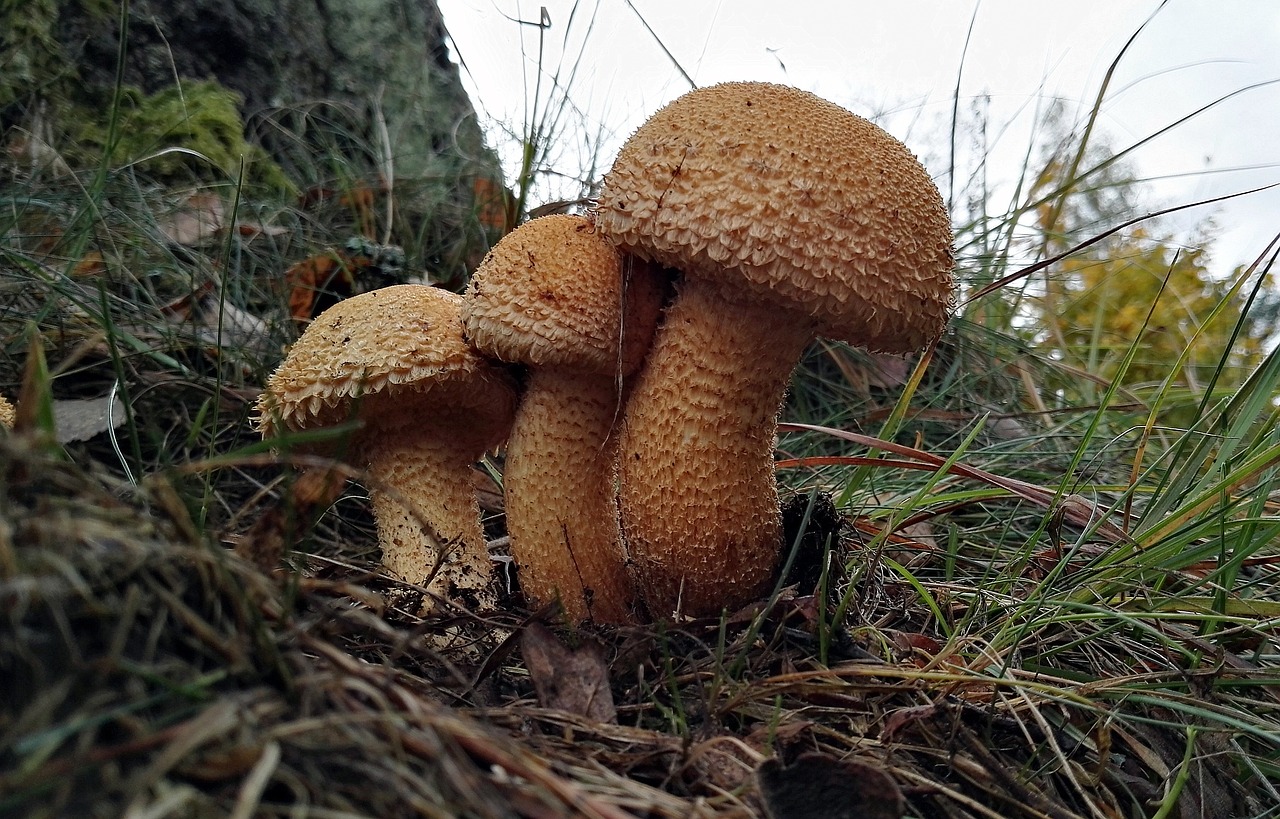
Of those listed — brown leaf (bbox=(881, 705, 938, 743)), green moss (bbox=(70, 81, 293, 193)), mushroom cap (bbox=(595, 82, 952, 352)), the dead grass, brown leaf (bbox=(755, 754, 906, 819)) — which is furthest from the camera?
green moss (bbox=(70, 81, 293, 193))

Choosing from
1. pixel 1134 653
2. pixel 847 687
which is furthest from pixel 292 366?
pixel 1134 653

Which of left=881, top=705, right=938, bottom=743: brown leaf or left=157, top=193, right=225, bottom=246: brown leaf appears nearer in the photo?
left=881, top=705, right=938, bottom=743: brown leaf

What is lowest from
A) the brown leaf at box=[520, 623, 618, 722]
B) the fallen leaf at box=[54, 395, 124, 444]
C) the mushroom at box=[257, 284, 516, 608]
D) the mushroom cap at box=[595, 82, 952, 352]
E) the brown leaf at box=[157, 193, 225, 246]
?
the brown leaf at box=[520, 623, 618, 722]

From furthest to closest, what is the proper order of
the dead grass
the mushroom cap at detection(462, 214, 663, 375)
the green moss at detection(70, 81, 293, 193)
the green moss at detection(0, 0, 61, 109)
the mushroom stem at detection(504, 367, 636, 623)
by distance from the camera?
1. the green moss at detection(70, 81, 293, 193)
2. the green moss at detection(0, 0, 61, 109)
3. the mushroom stem at detection(504, 367, 636, 623)
4. the mushroom cap at detection(462, 214, 663, 375)
5. the dead grass

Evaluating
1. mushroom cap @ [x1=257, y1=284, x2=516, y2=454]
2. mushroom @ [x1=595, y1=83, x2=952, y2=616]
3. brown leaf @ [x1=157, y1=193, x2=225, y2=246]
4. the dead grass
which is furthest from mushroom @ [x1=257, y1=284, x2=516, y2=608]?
brown leaf @ [x1=157, y1=193, x2=225, y2=246]

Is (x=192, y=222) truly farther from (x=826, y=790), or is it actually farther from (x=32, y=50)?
(x=826, y=790)

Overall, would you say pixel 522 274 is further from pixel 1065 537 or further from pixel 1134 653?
pixel 1065 537

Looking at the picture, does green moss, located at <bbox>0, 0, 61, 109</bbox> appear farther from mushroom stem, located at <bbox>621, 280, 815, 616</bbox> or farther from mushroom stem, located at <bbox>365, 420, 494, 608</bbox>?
mushroom stem, located at <bbox>621, 280, 815, 616</bbox>

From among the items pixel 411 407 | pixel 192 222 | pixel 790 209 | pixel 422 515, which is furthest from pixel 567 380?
pixel 192 222
